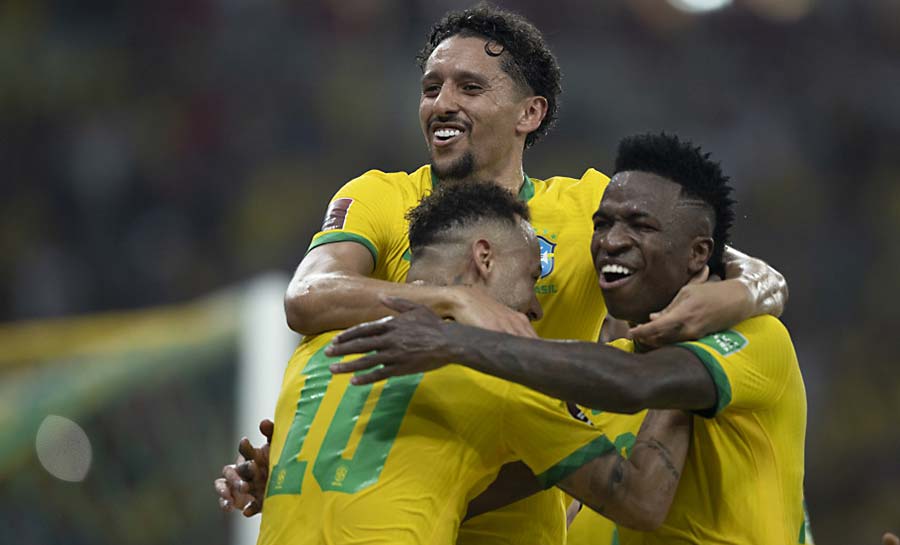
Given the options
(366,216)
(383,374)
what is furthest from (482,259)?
(366,216)

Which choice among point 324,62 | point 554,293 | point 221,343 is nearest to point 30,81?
point 324,62

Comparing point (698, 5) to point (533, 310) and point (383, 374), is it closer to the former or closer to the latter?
point (533, 310)

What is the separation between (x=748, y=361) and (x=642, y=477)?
1.51ft

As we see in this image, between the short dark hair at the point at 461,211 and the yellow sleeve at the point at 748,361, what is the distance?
638 millimetres

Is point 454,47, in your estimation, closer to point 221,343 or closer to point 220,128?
point 221,343

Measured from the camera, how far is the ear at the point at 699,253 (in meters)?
3.94

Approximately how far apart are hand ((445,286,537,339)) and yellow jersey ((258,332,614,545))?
0.14 meters

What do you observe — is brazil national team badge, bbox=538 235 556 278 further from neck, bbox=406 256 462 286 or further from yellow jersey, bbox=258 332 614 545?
yellow jersey, bbox=258 332 614 545

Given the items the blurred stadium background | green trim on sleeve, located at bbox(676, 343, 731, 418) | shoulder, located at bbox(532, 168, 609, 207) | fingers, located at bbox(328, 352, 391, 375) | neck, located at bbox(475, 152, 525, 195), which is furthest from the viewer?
the blurred stadium background

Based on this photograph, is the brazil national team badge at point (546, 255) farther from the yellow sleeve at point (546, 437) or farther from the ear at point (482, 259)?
the yellow sleeve at point (546, 437)

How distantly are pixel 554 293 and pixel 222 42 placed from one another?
728 centimetres

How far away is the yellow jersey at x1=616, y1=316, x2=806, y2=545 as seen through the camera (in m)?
3.60

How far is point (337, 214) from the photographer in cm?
450

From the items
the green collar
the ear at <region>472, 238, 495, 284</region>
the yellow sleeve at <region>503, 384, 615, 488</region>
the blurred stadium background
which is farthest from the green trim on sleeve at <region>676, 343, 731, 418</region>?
the blurred stadium background
